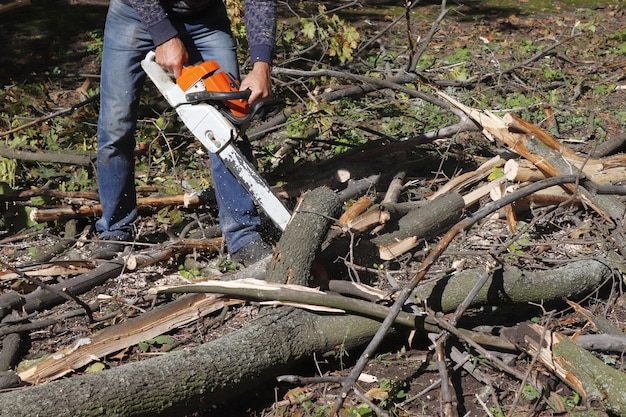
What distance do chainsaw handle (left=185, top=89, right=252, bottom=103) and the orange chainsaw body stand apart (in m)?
0.05

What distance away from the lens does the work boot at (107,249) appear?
13.2ft

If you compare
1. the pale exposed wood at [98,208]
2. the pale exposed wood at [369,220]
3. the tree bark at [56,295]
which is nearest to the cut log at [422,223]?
the pale exposed wood at [369,220]

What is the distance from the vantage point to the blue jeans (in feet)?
12.6

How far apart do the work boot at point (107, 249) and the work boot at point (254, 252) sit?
68cm

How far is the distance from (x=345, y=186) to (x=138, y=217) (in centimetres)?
133

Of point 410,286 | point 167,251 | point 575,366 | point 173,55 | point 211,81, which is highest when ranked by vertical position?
point 173,55

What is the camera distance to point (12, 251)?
4.24 meters

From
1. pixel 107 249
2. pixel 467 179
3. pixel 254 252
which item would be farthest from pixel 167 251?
pixel 467 179

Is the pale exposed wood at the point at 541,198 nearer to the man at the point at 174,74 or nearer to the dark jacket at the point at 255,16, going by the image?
the man at the point at 174,74

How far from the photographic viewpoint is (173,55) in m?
3.55

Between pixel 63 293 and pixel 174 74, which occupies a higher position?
pixel 174 74

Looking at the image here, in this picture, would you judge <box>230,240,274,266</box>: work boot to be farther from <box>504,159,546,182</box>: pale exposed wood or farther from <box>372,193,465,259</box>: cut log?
<box>504,159,546,182</box>: pale exposed wood

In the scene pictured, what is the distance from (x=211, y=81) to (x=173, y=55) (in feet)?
0.89

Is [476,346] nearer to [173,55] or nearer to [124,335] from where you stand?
[124,335]
